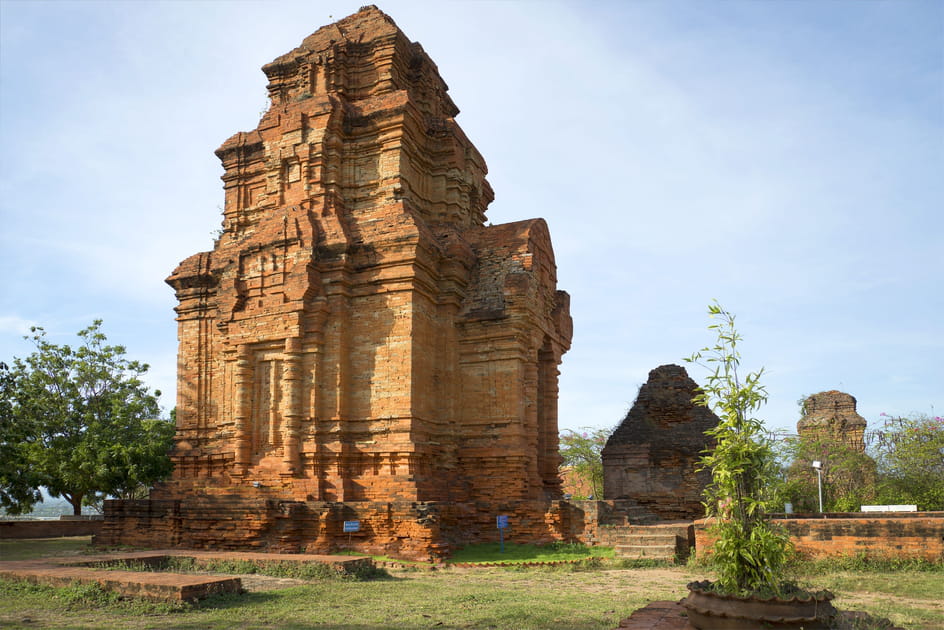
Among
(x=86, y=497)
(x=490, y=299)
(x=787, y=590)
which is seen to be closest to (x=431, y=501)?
(x=490, y=299)

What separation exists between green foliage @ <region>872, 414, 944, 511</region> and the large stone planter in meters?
17.3

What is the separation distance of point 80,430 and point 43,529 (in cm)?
307

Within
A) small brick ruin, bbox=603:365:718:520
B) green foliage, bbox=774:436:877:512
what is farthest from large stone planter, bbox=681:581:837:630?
green foliage, bbox=774:436:877:512

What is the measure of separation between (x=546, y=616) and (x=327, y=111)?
12859 millimetres

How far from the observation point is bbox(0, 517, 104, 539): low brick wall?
70.5ft

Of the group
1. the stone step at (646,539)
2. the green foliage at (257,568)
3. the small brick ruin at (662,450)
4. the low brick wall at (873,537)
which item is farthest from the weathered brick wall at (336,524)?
the small brick ruin at (662,450)

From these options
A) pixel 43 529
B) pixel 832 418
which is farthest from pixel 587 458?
pixel 43 529

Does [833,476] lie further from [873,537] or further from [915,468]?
[873,537]

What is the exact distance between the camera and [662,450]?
21.2 m

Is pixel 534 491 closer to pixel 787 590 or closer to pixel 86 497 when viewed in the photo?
pixel 787 590

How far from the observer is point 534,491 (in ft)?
53.8

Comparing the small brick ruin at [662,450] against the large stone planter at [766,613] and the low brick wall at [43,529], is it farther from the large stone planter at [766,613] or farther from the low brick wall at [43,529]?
the large stone planter at [766,613]

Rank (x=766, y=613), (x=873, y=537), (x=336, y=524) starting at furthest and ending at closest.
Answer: (x=336, y=524) → (x=873, y=537) → (x=766, y=613)

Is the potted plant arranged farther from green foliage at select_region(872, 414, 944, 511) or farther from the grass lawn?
green foliage at select_region(872, 414, 944, 511)
